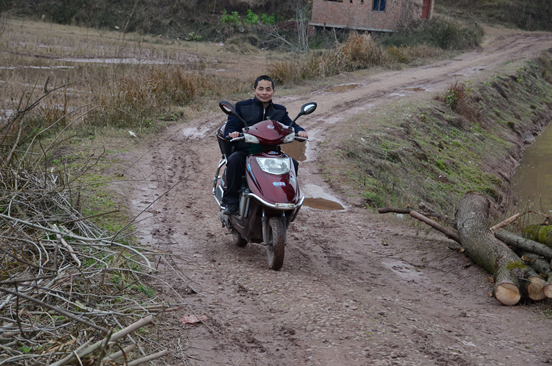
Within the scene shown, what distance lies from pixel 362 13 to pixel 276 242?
1337 inches

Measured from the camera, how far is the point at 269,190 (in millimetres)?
5258

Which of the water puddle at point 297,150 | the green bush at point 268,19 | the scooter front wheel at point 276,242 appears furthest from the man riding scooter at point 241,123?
→ the green bush at point 268,19

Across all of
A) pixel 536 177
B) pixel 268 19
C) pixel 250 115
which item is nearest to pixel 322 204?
pixel 250 115

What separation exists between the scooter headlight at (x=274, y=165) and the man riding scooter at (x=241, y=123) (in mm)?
279

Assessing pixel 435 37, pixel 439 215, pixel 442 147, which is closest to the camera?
pixel 439 215

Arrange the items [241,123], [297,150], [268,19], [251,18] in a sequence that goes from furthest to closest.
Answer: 1. [268,19]
2. [251,18]
3. [297,150]
4. [241,123]

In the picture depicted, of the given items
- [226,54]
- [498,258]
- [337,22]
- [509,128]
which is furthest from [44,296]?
[337,22]

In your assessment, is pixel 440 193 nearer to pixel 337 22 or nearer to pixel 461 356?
pixel 461 356

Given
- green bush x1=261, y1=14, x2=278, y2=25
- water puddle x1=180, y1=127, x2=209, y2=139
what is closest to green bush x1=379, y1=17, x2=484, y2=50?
green bush x1=261, y1=14, x2=278, y2=25

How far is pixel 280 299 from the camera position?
15.4ft

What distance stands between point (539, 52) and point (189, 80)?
87.1ft

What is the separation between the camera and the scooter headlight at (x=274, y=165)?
540 centimetres

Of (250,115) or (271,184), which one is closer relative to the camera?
(271,184)

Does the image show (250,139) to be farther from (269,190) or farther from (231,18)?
(231,18)
